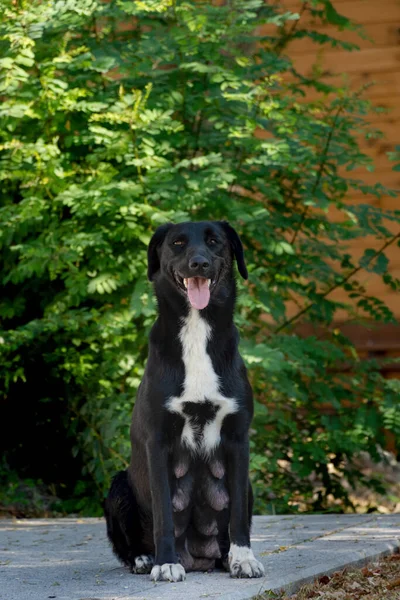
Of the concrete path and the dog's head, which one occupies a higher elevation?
the dog's head

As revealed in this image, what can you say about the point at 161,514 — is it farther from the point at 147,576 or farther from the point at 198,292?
the point at 198,292

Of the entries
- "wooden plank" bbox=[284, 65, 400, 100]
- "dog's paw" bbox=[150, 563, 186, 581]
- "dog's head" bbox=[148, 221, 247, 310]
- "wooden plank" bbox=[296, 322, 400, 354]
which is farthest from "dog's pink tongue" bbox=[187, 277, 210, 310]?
Answer: "wooden plank" bbox=[284, 65, 400, 100]

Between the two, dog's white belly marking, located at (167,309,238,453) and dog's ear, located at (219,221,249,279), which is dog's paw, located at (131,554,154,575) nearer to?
dog's white belly marking, located at (167,309,238,453)

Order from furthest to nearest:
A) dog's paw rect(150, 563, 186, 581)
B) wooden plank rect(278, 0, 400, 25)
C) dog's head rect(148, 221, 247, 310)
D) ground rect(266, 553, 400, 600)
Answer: wooden plank rect(278, 0, 400, 25)
dog's head rect(148, 221, 247, 310)
dog's paw rect(150, 563, 186, 581)
ground rect(266, 553, 400, 600)

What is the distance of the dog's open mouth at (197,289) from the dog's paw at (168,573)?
101 centimetres

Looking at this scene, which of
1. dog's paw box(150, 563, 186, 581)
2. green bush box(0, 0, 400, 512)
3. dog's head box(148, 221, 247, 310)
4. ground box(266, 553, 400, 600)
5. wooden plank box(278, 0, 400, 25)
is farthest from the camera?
wooden plank box(278, 0, 400, 25)

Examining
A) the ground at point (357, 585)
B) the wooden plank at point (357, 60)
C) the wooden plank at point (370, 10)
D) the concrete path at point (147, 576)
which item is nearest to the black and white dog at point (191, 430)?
the concrete path at point (147, 576)

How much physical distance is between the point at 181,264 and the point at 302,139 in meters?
2.73

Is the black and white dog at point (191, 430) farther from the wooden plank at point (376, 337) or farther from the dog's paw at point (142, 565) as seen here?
the wooden plank at point (376, 337)

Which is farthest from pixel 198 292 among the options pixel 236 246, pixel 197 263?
pixel 236 246

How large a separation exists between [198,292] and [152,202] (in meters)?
2.65

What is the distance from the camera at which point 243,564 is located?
4.07 m

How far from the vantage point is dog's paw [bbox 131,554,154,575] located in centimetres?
430

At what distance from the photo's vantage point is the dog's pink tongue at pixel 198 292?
4.13m
